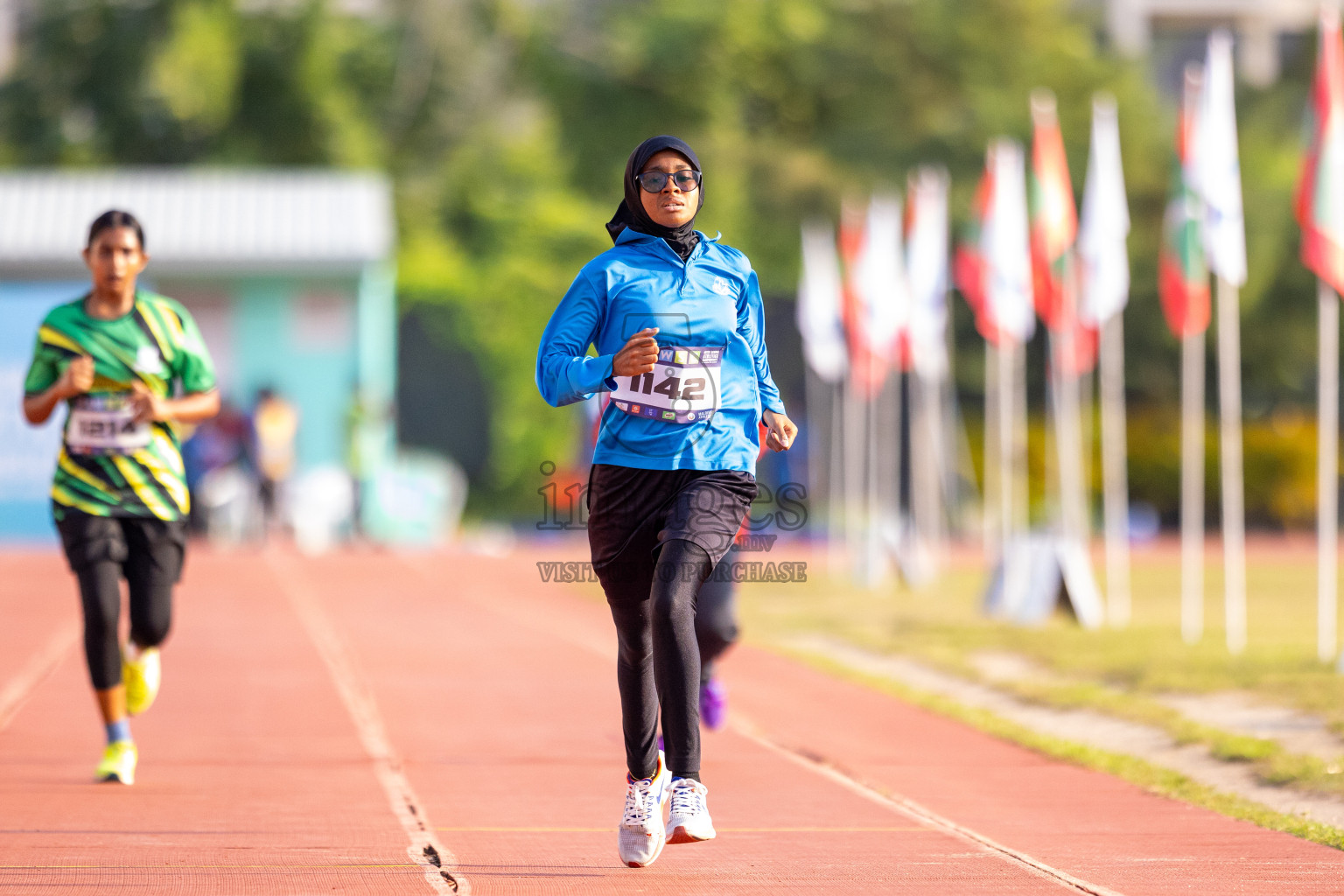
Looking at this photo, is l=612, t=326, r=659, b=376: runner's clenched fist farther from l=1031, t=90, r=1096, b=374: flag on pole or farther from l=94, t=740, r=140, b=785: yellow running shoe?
l=1031, t=90, r=1096, b=374: flag on pole

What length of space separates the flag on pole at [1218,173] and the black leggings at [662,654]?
28.2ft

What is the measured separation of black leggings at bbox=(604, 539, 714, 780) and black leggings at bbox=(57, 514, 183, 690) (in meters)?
2.42

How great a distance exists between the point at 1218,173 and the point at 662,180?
28.6ft

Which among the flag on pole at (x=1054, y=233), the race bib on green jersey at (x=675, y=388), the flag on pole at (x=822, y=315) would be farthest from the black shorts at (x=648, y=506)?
the flag on pole at (x=822, y=315)

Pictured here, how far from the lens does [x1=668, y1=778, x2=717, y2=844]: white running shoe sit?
5.61 m

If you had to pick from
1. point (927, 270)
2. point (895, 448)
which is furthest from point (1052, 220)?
point (895, 448)

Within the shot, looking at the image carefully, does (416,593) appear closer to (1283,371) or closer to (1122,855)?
(1122,855)

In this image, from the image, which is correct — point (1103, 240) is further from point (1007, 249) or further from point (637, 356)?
point (637, 356)

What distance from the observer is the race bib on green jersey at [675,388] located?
18.4 ft

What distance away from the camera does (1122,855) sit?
6.14 metres

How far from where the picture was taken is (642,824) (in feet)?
18.4

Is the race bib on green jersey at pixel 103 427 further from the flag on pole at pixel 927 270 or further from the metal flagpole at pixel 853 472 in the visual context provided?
the metal flagpole at pixel 853 472

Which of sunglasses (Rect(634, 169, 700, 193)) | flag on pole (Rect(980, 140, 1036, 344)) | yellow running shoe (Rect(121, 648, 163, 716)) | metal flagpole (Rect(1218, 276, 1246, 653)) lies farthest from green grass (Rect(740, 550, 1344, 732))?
yellow running shoe (Rect(121, 648, 163, 716))

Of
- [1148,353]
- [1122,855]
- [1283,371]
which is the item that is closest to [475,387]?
[1148,353]
